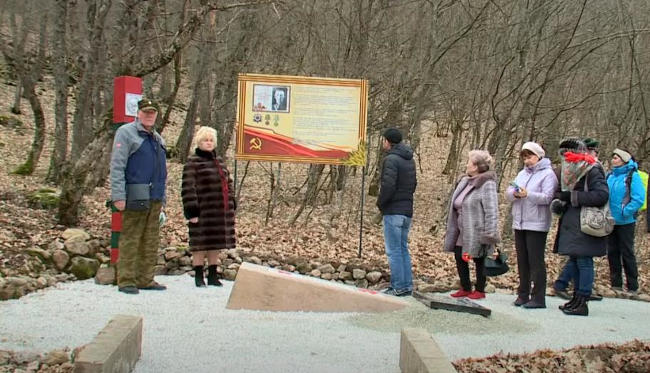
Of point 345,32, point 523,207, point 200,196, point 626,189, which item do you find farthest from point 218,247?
point 345,32

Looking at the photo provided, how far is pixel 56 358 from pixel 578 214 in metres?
4.80

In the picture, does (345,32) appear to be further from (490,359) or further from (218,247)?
(490,359)

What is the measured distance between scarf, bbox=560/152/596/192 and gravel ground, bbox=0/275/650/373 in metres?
1.30

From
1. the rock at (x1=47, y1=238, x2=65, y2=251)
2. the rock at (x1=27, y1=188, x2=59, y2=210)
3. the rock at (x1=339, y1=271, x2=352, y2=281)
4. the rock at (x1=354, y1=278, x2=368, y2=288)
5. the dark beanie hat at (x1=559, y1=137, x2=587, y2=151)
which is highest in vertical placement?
the dark beanie hat at (x1=559, y1=137, x2=587, y2=151)

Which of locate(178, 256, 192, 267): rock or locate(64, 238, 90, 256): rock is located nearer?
locate(64, 238, 90, 256): rock

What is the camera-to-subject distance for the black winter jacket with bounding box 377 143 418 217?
691 centimetres

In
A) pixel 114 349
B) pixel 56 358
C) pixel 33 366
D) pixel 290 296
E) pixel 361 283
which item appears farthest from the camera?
pixel 361 283

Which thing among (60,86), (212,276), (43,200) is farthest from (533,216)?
(60,86)

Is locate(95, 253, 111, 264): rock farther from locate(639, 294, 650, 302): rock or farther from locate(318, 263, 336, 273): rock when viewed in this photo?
locate(639, 294, 650, 302): rock

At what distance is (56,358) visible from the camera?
4.14 m

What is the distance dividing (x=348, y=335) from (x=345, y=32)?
8078 mm

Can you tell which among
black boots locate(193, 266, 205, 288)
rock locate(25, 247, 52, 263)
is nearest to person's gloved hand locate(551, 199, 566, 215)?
black boots locate(193, 266, 205, 288)

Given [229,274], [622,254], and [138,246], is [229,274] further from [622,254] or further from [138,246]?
[622,254]

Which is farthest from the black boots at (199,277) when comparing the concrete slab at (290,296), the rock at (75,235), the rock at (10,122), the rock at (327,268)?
the rock at (10,122)
